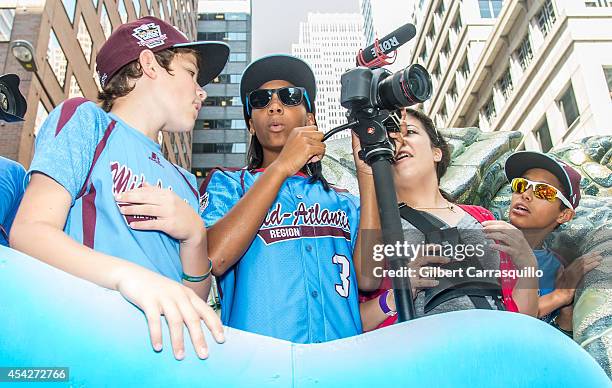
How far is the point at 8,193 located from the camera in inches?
56.6

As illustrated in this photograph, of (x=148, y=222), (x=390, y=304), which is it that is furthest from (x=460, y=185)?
(x=148, y=222)

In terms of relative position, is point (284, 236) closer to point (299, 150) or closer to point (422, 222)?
point (299, 150)

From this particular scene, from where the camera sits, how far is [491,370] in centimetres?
81

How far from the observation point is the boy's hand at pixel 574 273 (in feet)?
8.73

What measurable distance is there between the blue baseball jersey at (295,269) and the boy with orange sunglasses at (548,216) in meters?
1.12

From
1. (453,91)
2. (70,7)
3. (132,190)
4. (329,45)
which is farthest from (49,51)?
(329,45)

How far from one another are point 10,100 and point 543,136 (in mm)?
20633

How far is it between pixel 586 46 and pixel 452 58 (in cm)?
1245

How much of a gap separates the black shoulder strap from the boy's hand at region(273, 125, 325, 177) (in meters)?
0.40

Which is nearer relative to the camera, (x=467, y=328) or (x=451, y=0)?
(x=467, y=328)

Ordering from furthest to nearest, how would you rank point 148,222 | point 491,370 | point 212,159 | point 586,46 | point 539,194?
point 212,159 → point 586,46 → point 539,194 → point 148,222 → point 491,370

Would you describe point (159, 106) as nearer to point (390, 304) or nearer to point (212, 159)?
point (390, 304)

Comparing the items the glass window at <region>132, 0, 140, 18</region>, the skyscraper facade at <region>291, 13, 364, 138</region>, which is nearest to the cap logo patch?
the glass window at <region>132, 0, 140, 18</region>

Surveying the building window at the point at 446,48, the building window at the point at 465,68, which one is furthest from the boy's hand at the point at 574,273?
the building window at the point at 446,48
